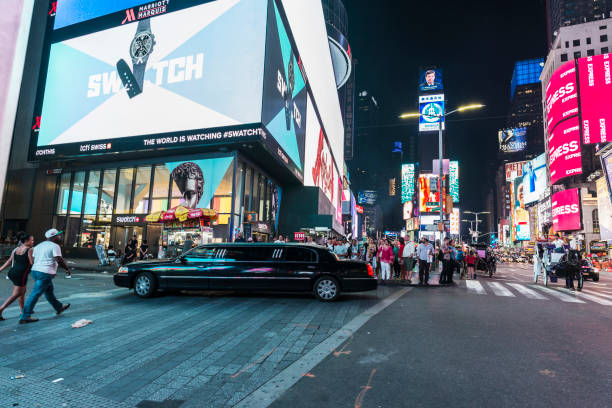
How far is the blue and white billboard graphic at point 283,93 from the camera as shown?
71.7ft

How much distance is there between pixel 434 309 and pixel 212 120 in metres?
17.8

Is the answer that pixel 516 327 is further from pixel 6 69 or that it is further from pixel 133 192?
pixel 133 192

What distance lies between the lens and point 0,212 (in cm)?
2984

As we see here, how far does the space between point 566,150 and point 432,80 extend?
189ft

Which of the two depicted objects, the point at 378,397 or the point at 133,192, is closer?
the point at 378,397

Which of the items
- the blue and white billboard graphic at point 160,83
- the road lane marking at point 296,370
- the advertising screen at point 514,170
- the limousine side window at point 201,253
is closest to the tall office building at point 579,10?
the advertising screen at point 514,170

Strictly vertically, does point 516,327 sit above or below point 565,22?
below

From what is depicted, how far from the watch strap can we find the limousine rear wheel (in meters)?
19.0

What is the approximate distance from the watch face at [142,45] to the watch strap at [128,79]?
1056mm

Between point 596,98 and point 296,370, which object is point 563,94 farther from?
point 296,370

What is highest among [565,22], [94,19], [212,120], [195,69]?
[565,22]

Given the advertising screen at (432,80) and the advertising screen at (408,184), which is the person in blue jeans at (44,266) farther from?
the advertising screen at (408,184)

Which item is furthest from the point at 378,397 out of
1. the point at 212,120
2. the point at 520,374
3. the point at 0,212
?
the point at 0,212

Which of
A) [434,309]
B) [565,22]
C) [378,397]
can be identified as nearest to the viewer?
[378,397]
